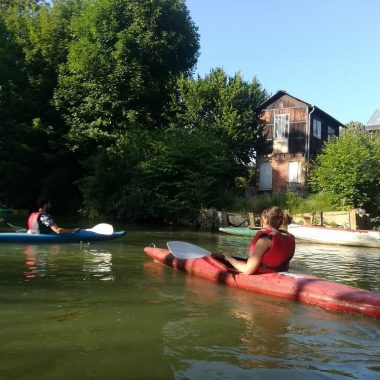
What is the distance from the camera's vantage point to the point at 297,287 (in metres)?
6.22

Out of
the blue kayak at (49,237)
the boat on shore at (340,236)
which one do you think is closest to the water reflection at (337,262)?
the boat on shore at (340,236)

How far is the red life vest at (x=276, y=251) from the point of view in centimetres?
640

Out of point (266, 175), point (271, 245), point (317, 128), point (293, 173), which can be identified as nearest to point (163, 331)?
point (271, 245)

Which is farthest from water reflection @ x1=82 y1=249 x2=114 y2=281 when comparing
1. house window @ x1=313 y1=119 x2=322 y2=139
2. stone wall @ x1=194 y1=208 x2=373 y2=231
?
house window @ x1=313 y1=119 x2=322 y2=139

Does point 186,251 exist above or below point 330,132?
below

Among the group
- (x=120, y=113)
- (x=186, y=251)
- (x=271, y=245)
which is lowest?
(x=186, y=251)

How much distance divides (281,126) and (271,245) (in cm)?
2480

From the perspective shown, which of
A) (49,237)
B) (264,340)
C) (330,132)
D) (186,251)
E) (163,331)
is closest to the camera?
(264,340)

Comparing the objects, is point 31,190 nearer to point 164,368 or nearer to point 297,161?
point 297,161

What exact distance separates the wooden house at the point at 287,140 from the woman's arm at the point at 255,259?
73.3 ft

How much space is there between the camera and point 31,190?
29391 mm

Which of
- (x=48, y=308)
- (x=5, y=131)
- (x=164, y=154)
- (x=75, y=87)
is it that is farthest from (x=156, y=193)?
(x=48, y=308)

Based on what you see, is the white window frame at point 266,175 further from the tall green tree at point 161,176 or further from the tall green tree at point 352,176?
the tall green tree at point 352,176

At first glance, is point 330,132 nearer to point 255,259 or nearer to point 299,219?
point 299,219
